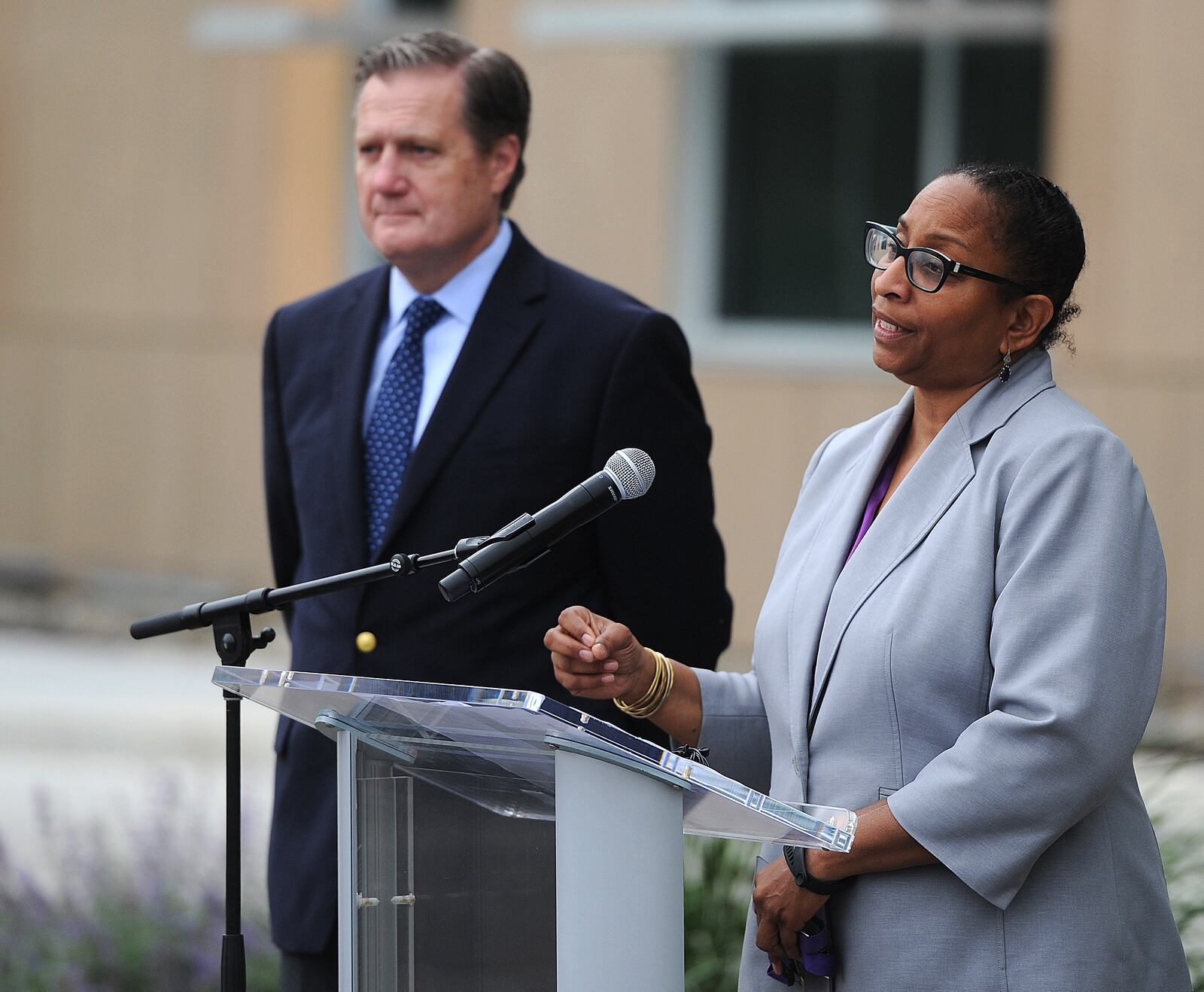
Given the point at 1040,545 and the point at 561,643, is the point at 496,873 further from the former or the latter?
the point at 1040,545

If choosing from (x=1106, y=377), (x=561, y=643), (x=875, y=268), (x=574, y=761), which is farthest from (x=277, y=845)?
(x=1106, y=377)

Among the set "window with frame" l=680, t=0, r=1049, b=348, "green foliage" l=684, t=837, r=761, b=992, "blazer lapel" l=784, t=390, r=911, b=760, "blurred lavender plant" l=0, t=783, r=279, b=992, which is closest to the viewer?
"blazer lapel" l=784, t=390, r=911, b=760

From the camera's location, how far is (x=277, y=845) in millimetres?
3150

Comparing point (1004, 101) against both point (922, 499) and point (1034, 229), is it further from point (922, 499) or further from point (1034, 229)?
point (922, 499)

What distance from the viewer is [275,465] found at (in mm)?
3467

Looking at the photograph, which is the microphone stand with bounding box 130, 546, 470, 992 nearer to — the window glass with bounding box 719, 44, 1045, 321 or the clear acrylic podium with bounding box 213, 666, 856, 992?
the clear acrylic podium with bounding box 213, 666, 856, 992

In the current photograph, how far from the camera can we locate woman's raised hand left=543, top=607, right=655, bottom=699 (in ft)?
7.58

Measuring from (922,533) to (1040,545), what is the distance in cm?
19

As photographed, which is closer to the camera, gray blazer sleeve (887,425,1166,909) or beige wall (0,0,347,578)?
gray blazer sleeve (887,425,1166,909)

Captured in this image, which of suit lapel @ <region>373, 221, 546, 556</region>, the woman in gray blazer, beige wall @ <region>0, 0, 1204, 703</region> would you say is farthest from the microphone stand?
beige wall @ <region>0, 0, 1204, 703</region>

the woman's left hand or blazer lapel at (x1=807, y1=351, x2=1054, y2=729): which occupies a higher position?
blazer lapel at (x1=807, y1=351, x2=1054, y2=729)

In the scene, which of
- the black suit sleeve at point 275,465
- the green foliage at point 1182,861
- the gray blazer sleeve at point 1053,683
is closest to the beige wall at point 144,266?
the black suit sleeve at point 275,465

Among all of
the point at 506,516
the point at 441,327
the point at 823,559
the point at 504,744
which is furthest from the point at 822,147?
the point at 504,744

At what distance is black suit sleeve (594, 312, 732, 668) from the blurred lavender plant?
5.49 feet
